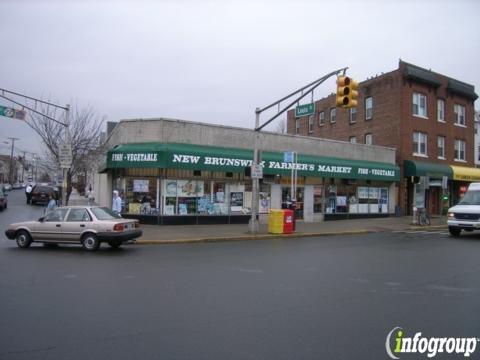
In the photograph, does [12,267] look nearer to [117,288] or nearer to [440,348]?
[117,288]

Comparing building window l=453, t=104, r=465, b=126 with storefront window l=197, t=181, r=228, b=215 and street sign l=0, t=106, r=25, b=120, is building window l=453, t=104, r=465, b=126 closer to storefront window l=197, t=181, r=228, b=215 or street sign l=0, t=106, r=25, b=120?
storefront window l=197, t=181, r=228, b=215

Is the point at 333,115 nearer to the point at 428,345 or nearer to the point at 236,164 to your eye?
the point at 236,164

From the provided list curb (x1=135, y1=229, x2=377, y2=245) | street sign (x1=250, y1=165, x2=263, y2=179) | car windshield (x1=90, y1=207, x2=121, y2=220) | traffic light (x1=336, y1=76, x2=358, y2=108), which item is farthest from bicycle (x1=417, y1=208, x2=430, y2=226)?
car windshield (x1=90, y1=207, x2=121, y2=220)

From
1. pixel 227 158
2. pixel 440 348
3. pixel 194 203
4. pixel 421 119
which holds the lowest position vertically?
pixel 440 348

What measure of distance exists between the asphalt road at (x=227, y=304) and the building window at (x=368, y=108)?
22.3m

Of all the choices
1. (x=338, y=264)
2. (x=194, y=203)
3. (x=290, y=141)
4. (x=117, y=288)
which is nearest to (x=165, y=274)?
(x=117, y=288)

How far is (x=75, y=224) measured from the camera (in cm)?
1392

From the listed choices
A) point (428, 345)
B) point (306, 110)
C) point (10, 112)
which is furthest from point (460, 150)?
point (428, 345)

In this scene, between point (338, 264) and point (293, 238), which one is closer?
point (338, 264)

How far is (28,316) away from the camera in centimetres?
629

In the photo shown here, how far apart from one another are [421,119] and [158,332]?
3095 centimetres

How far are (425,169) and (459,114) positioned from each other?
7.99 meters

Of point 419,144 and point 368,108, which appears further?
point 368,108

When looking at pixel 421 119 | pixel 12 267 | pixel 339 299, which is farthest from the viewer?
pixel 421 119
